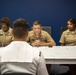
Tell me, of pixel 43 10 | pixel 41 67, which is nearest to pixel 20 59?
pixel 41 67

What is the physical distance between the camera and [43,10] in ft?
18.4

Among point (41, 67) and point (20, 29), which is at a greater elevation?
point (20, 29)

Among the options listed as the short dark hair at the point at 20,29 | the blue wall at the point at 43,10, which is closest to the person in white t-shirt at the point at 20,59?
the short dark hair at the point at 20,29

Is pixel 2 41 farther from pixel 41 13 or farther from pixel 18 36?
pixel 18 36

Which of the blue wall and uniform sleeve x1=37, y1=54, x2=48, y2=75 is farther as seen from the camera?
the blue wall

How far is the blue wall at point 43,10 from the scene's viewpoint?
18.4 feet

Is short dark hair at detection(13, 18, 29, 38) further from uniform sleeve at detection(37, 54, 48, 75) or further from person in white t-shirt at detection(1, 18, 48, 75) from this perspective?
uniform sleeve at detection(37, 54, 48, 75)

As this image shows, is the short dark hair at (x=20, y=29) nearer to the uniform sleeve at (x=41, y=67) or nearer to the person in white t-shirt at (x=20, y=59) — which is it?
the person in white t-shirt at (x=20, y=59)

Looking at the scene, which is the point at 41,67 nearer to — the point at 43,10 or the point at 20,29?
the point at 20,29

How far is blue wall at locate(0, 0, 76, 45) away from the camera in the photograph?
5.60 m

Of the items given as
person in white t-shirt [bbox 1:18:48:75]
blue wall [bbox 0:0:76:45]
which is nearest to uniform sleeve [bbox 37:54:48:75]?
person in white t-shirt [bbox 1:18:48:75]

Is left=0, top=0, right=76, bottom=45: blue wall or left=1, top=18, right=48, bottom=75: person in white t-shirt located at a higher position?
left=0, top=0, right=76, bottom=45: blue wall

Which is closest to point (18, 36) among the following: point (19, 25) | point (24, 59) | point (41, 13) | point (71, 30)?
point (19, 25)

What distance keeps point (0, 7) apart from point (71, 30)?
2329 mm
